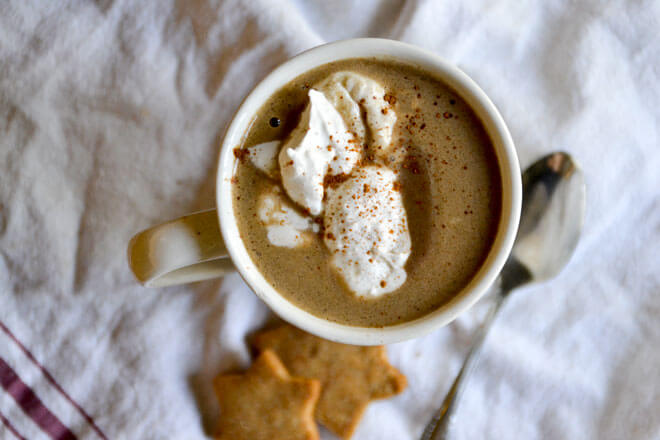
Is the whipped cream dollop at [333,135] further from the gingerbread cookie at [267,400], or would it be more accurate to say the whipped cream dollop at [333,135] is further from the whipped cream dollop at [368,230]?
the gingerbread cookie at [267,400]

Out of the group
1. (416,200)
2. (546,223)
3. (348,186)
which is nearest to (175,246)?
(348,186)

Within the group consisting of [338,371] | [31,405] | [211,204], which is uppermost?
[211,204]

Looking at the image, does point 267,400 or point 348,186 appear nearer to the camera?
point 348,186

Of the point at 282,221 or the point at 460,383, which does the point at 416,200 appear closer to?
the point at 282,221

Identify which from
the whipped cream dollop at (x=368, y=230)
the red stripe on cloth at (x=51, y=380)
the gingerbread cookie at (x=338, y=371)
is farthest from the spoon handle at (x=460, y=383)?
the red stripe on cloth at (x=51, y=380)

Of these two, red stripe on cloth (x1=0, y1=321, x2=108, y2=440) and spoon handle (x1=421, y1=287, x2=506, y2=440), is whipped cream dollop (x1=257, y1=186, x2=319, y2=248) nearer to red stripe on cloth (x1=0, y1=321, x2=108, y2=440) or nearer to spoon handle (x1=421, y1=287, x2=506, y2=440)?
spoon handle (x1=421, y1=287, x2=506, y2=440)

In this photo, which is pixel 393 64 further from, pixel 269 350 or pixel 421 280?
pixel 269 350

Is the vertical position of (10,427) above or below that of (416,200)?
below
